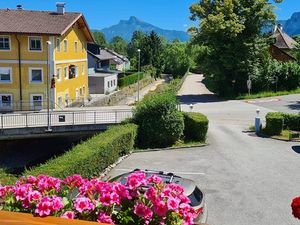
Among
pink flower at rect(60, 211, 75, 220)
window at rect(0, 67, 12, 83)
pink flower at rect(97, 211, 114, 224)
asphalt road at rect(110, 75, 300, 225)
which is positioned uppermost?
window at rect(0, 67, 12, 83)

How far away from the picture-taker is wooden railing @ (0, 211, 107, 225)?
4.13 metres

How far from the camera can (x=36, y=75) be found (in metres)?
39.6

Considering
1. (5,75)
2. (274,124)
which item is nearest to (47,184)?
(274,124)

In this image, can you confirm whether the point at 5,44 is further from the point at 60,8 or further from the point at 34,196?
the point at 34,196

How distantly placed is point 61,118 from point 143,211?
24140mm

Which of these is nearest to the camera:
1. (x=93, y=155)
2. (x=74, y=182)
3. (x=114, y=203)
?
(x=114, y=203)

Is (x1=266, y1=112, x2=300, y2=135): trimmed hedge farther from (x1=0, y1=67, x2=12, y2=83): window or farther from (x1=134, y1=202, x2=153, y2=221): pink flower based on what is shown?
(x1=134, y1=202, x2=153, y2=221): pink flower

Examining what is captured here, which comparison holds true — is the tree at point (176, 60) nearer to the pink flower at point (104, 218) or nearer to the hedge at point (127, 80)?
the hedge at point (127, 80)

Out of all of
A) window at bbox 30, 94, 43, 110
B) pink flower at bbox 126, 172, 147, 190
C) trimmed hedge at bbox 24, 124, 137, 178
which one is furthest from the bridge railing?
pink flower at bbox 126, 172, 147, 190

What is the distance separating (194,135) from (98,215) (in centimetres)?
2173

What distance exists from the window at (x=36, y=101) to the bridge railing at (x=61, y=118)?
11.0 metres

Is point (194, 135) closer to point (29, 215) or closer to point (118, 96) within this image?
point (29, 215)

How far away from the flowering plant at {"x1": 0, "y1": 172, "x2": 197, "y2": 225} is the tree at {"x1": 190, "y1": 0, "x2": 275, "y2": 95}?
39779 mm

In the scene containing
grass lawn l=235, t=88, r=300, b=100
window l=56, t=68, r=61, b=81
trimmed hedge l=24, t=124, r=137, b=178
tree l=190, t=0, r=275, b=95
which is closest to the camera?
trimmed hedge l=24, t=124, r=137, b=178
